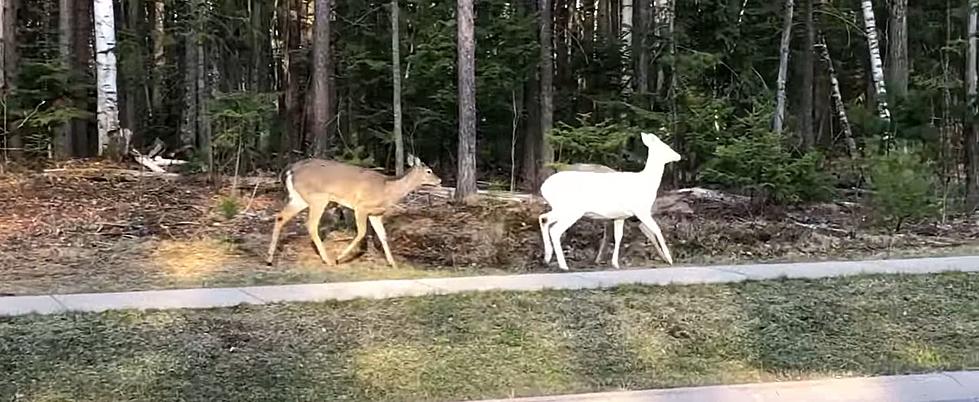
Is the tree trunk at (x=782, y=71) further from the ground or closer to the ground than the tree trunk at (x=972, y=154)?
further from the ground

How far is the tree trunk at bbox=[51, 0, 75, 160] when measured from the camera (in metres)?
17.8

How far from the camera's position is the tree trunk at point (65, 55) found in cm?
1775

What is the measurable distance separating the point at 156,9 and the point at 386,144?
30.5 feet

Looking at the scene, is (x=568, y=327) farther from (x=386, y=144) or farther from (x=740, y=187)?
(x=386, y=144)

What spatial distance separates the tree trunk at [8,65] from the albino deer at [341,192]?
297 inches

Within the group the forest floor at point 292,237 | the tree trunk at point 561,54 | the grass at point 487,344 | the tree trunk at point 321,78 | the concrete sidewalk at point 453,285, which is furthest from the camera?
the tree trunk at point 561,54

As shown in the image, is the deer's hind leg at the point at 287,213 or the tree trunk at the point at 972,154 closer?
the deer's hind leg at the point at 287,213

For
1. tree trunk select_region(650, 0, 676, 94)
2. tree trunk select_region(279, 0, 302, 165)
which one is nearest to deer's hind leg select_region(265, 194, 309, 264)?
tree trunk select_region(279, 0, 302, 165)

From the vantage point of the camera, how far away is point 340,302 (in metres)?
8.76

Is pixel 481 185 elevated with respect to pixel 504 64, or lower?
lower

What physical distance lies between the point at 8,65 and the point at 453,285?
11.1 m

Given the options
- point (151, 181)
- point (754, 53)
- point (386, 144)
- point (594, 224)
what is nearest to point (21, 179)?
point (151, 181)

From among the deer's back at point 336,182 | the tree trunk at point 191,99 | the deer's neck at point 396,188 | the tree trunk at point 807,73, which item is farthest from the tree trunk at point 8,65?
the tree trunk at point 807,73

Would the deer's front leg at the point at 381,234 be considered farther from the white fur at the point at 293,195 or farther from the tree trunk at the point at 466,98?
the tree trunk at the point at 466,98
